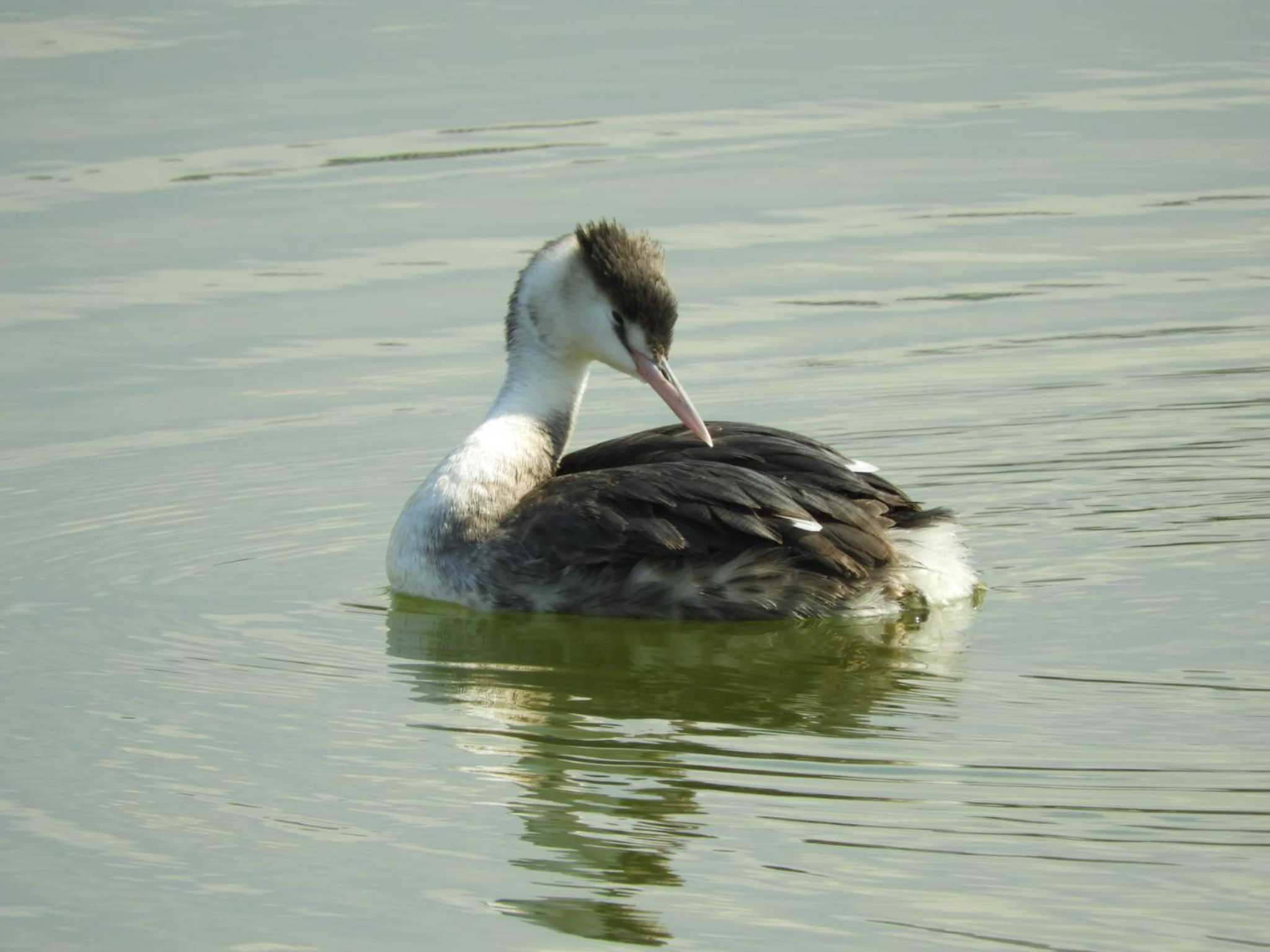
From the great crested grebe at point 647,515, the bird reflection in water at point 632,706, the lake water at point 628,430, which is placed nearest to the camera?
the lake water at point 628,430

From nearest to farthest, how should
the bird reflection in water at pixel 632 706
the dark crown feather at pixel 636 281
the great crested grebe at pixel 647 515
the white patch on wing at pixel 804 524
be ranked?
the bird reflection in water at pixel 632 706
the white patch on wing at pixel 804 524
the great crested grebe at pixel 647 515
the dark crown feather at pixel 636 281

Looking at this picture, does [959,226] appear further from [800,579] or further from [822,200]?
[800,579]

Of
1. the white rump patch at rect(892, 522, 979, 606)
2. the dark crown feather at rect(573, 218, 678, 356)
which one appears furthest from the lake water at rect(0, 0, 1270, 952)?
the dark crown feather at rect(573, 218, 678, 356)

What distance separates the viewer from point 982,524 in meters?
8.88

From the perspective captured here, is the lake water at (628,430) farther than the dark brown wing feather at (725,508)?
No

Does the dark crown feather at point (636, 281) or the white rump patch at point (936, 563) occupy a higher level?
the dark crown feather at point (636, 281)

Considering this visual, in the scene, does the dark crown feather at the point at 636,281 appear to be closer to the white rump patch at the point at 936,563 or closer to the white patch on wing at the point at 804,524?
the white patch on wing at the point at 804,524

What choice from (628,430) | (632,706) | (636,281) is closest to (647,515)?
(632,706)

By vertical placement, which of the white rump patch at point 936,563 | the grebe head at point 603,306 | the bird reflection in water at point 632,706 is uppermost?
the grebe head at point 603,306

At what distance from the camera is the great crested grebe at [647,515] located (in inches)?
311

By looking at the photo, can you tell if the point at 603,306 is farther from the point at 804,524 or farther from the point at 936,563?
the point at 936,563

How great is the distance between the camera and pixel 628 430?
34.0 ft

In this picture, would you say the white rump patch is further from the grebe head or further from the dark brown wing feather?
the grebe head

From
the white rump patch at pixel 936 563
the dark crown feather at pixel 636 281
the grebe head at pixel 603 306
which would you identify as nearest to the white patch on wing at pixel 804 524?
the white rump patch at pixel 936 563
